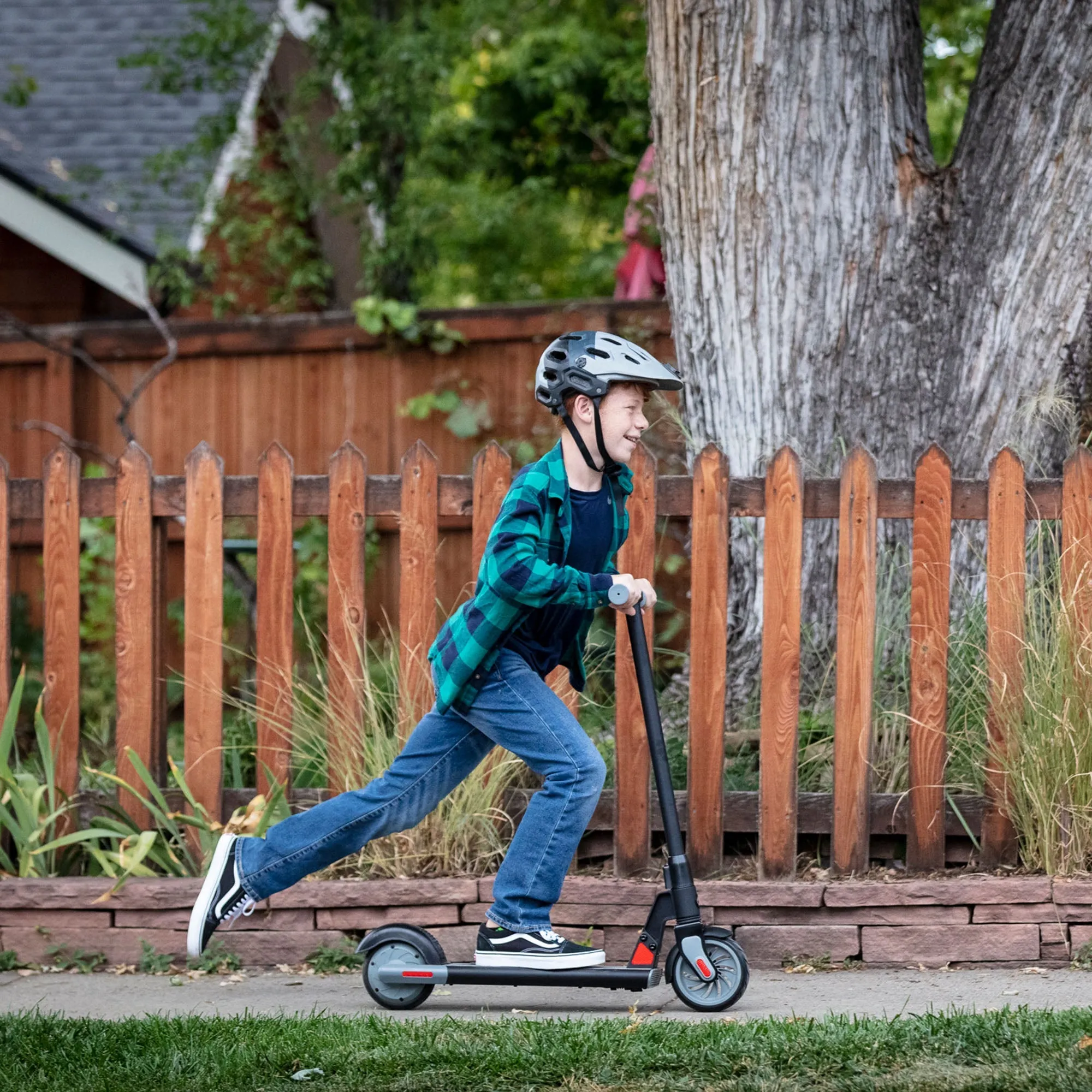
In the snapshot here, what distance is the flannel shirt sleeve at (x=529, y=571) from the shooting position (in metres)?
3.64

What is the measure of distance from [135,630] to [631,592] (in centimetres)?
208

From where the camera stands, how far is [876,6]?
5.30 meters

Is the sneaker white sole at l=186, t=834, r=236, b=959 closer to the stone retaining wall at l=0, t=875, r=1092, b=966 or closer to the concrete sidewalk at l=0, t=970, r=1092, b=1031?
the concrete sidewalk at l=0, t=970, r=1092, b=1031

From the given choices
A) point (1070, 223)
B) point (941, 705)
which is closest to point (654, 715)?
point (941, 705)

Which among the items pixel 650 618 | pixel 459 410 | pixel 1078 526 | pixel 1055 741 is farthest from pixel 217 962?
pixel 459 410

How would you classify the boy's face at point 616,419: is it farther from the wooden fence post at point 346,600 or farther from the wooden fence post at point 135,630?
the wooden fence post at point 135,630

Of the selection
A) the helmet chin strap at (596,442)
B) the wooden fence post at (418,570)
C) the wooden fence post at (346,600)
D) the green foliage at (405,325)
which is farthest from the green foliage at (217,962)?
the green foliage at (405,325)

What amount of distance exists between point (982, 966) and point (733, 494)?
157 centimetres

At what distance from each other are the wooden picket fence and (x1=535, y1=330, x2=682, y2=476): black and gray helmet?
0.85 metres

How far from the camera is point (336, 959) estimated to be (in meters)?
4.54

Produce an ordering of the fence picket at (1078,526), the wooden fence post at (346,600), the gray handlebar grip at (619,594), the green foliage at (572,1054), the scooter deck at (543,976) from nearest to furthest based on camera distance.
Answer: the green foliage at (572,1054)
the gray handlebar grip at (619,594)
the scooter deck at (543,976)
the fence picket at (1078,526)
the wooden fence post at (346,600)

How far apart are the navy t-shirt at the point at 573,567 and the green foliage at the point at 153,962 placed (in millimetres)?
1597

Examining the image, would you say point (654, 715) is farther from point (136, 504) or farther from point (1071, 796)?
point (136, 504)

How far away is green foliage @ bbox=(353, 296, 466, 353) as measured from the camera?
7906 mm
